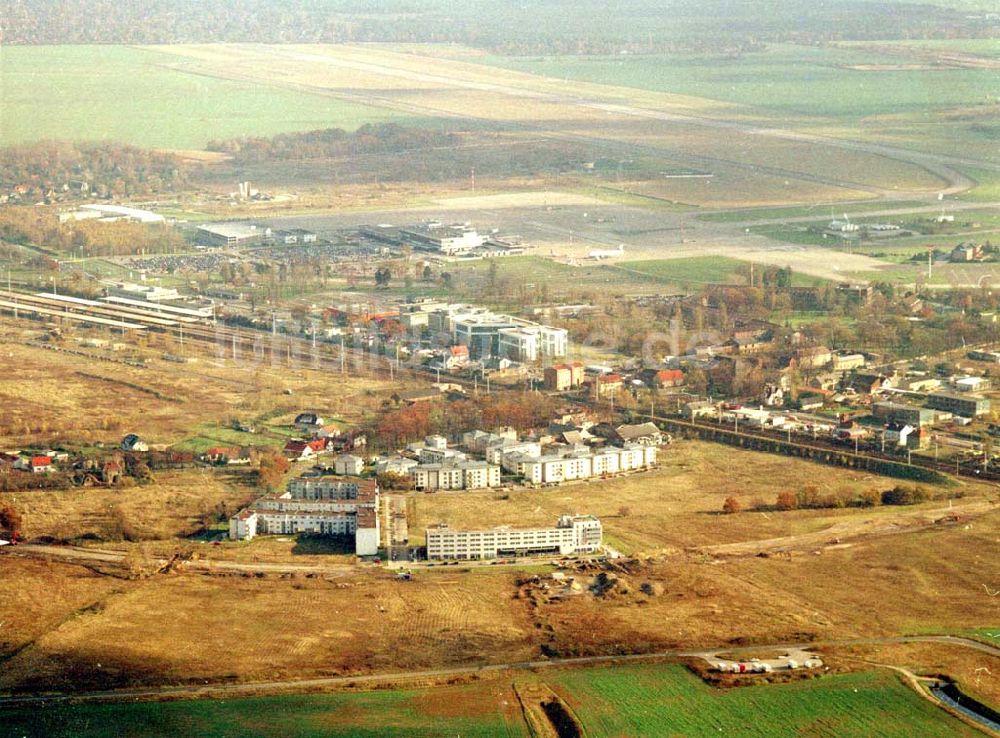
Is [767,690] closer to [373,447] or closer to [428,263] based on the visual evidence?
[373,447]

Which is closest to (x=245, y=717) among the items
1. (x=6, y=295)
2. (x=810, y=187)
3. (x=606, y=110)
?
(x=6, y=295)

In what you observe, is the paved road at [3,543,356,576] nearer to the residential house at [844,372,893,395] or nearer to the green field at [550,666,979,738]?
the green field at [550,666,979,738]

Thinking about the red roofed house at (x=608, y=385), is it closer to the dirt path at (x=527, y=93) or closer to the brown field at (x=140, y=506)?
the brown field at (x=140, y=506)

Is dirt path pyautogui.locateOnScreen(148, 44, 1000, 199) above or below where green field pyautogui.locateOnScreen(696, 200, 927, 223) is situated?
above

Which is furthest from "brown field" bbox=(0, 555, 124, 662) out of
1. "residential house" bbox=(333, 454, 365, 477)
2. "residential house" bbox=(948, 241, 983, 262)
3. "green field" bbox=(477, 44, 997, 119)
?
"green field" bbox=(477, 44, 997, 119)

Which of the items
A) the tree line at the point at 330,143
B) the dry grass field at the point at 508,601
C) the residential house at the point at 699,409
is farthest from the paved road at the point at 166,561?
the tree line at the point at 330,143

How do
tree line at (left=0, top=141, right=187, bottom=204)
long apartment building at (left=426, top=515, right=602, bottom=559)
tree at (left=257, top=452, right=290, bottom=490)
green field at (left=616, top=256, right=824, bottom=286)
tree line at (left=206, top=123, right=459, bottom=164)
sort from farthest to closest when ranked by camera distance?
tree line at (left=206, top=123, right=459, bottom=164) < tree line at (left=0, top=141, right=187, bottom=204) < green field at (left=616, top=256, right=824, bottom=286) < tree at (left=257, top=452, right=290, bottom=490) < long apartment building at (left=426, top=515, right=602, bottom=559)

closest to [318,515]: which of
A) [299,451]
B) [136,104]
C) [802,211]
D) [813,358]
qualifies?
[299,451]
